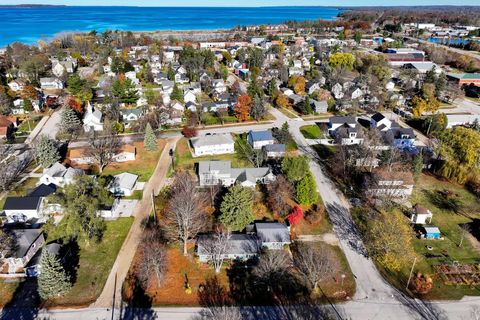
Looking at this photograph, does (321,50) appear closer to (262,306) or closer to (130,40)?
(130,40)

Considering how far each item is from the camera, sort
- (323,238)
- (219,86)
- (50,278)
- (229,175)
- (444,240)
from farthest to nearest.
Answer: (219,86) → (229,175) → (323,238) → (444,240) → (50,278)

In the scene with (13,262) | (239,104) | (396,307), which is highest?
(239,104)

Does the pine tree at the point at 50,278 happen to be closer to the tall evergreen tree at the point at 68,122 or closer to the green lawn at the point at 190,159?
the green lawn at the point at 190,159

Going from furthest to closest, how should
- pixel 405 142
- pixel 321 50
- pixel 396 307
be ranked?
pixel 321 50, pixel 405 142, pixel 396 307

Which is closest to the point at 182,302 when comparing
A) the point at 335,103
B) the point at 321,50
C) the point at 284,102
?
the point at 284,102

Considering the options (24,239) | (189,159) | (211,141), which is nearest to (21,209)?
(24,239)

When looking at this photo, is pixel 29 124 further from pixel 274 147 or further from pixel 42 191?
pixel 274 147

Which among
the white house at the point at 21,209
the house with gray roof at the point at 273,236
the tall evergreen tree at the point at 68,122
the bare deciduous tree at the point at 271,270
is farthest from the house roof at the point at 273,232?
the tall evergreen tree at the point at 68,122
